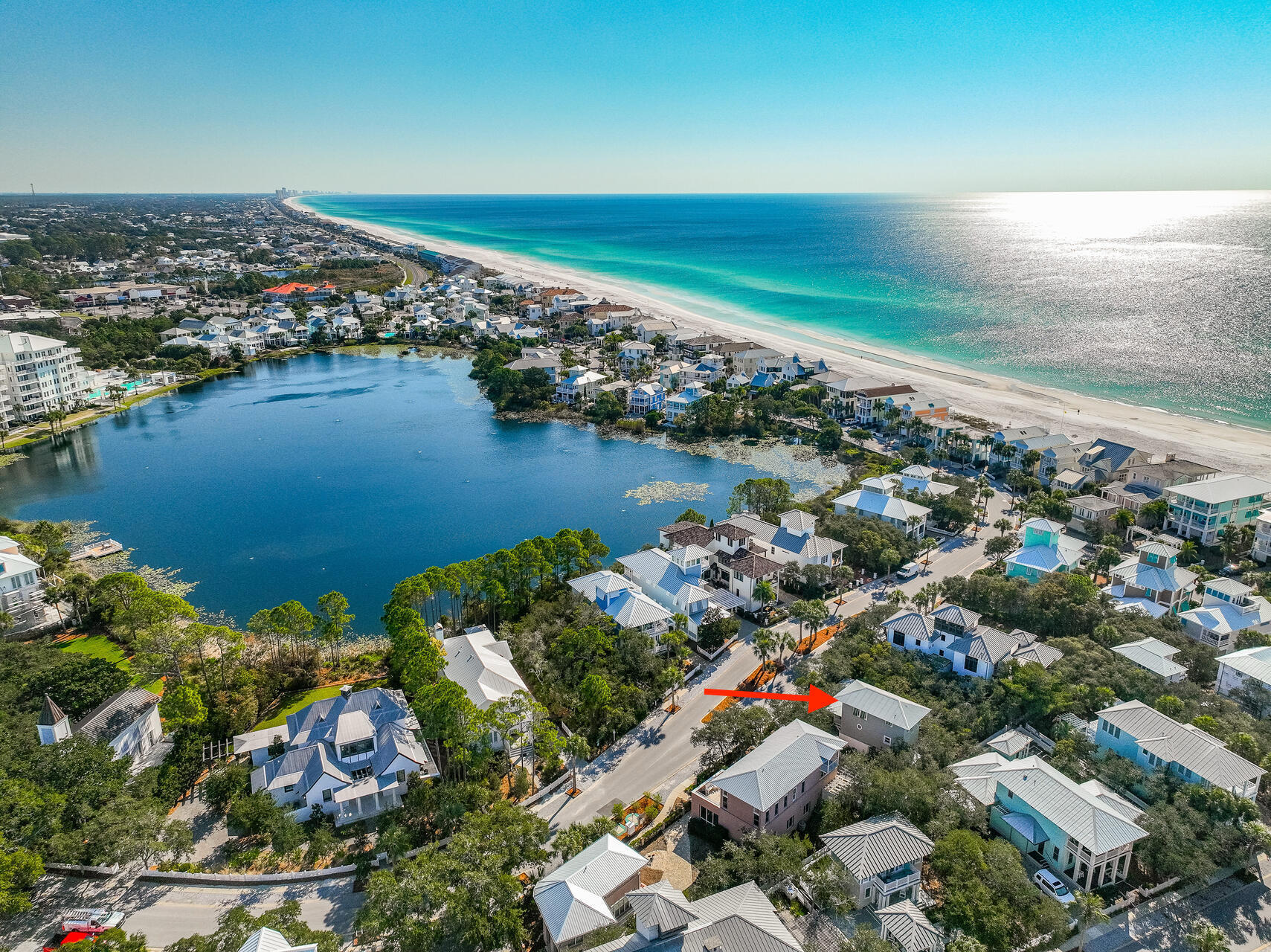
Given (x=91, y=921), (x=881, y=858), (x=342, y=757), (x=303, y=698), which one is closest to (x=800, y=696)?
(x=881, y=858)

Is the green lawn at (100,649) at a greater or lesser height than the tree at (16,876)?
lesser

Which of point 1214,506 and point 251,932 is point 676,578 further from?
point 1214,506

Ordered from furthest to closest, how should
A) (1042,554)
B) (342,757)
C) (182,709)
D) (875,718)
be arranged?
(1042,554)
(182,709)
(875,718)
(342,757)

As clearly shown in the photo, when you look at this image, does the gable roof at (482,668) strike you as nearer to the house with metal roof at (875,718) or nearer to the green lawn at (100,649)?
the house with metal roof at (875,718)

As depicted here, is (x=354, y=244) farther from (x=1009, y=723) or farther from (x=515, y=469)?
(x=1009, y=723)

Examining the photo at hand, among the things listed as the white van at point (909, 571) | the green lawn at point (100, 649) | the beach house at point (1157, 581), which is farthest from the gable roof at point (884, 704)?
the green lawn at point (100, 649)

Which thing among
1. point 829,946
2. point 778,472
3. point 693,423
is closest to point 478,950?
point 829,946
